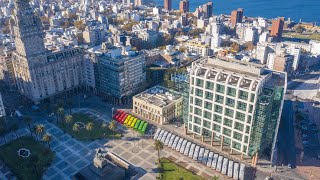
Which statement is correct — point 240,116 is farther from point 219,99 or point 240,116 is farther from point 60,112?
point 60,112

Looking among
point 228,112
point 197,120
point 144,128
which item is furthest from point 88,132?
point 228,112

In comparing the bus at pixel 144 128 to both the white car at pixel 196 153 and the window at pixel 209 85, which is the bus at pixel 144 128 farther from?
the window at pixel 209 85

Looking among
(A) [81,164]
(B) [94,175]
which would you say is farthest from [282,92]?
(A) [81,164]

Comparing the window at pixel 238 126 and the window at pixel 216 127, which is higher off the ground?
the window at pixel 238 126

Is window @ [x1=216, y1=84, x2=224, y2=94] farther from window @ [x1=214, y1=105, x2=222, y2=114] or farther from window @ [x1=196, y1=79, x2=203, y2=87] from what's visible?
window @ [x1=196, y1=79, x2=203, y2=87]

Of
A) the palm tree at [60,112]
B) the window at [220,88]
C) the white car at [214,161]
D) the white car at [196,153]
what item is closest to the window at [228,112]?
the window at [220,88]
